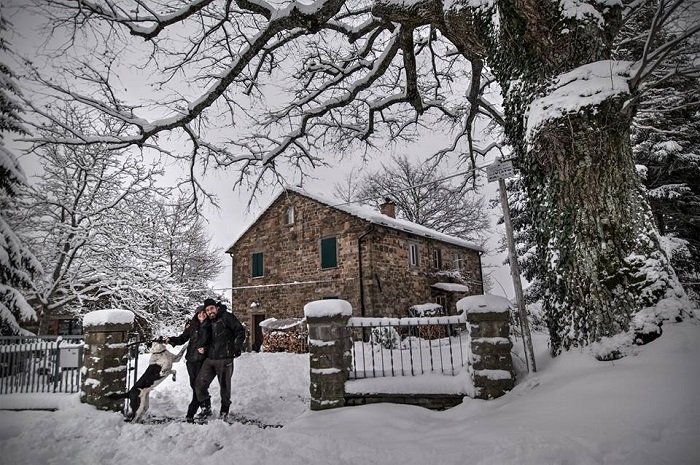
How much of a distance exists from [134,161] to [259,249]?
7149 mm

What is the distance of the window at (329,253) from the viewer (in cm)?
1581

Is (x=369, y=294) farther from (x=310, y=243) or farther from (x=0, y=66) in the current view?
(x=0, y=66)

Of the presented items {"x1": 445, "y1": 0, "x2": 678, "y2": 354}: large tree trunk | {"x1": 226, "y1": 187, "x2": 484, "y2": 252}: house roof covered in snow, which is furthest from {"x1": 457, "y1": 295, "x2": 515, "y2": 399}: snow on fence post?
{"x1": 226, "y1": 187, "x2": 484, "y2": 252}: house roof covered in snow

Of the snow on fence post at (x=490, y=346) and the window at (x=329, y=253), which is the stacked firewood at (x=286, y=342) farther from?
the snow on fence post at (x=490, y=346)

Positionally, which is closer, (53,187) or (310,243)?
(53,187)

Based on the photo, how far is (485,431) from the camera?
3.22 meters

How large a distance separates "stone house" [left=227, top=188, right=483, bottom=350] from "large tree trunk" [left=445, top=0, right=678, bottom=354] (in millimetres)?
10536

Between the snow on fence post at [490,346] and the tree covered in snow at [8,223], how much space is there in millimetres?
5978

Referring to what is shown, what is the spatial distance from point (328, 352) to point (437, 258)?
14237mm

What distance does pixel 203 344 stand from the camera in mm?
5598

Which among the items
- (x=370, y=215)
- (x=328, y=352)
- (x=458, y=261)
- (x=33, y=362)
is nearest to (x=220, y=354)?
(x=328, y=352)

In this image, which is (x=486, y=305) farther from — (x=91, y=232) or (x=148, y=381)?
(x=91, y=232)

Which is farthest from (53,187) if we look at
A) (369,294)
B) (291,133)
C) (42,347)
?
(369,294)

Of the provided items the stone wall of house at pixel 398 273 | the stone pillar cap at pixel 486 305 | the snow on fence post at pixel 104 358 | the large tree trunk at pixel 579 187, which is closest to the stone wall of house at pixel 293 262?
the stone wall of house at pixel 398 273
